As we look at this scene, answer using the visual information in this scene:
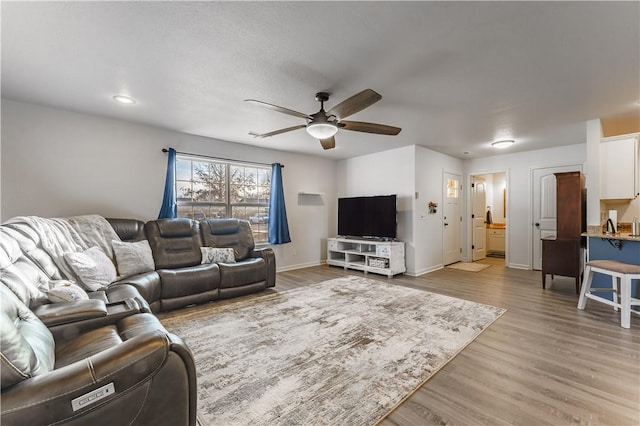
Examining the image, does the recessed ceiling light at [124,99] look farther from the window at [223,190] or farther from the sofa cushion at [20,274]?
the sofa cushion at [20,274]

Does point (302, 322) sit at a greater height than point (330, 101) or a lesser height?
lesser

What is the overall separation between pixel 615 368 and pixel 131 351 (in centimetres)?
316

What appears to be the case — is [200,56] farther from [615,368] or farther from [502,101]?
[615,368]

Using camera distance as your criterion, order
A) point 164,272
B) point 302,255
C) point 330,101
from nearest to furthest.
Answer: point 330,101 < point 164,272 < point 302,255

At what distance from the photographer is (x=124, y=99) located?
3.10 meters

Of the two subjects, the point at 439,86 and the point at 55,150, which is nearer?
the point at 439,86

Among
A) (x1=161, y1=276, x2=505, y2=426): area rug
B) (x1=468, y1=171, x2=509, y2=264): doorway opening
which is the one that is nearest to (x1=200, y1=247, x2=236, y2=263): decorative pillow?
(x1=161, y1=276, x2=505, y2=426): area rug

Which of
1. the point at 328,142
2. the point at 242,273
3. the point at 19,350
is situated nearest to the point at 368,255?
the point at 242,273

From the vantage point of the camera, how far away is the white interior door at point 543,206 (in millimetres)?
5312

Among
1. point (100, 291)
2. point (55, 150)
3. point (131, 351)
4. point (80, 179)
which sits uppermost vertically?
point (55, 150)

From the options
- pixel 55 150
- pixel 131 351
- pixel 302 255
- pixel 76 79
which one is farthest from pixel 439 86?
pixel 55 150

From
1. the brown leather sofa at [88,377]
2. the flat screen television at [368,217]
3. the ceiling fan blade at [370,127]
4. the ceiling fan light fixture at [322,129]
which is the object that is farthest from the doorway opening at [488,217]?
the brown leather sofa at [88,377]

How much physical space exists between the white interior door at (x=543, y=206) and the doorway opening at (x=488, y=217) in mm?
572

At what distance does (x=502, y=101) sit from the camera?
3111 mm
